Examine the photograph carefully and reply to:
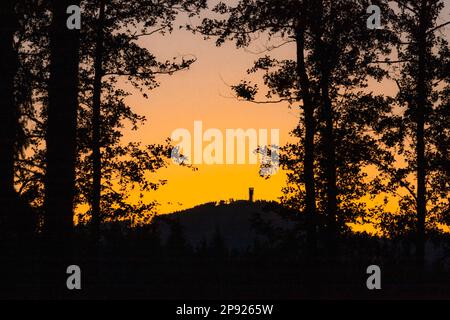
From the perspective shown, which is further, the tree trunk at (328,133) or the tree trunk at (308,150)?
the tree trunk at (328,133)

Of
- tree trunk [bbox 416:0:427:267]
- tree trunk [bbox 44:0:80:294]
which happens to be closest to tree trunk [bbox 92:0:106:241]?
tree trunk [bbox 416:0:427:267]

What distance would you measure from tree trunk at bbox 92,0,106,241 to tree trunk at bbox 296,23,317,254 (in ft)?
21.7

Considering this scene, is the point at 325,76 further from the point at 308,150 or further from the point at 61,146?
the point at 61,146

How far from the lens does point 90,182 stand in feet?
87.4

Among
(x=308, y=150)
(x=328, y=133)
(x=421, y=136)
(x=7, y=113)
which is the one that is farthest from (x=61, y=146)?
(x=421, y=136)

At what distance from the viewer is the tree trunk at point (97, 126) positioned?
25.0 metres

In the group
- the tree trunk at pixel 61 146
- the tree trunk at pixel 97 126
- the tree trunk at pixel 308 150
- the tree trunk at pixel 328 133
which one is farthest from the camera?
the tree trunk at pixel 328 133

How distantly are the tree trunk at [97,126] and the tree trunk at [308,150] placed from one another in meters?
6.62

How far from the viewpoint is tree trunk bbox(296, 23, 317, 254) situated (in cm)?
2302

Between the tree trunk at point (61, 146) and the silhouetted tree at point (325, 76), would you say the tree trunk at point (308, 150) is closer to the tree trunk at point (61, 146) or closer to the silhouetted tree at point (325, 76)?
the silhouetted tree at point (325, 76)

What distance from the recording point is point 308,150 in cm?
2353

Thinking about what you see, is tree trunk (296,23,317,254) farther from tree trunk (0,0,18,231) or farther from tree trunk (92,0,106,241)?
tree trunk (0,0,18,231)

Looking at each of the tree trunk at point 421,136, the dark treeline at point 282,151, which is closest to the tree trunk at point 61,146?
the dark treeline at point 282,151
